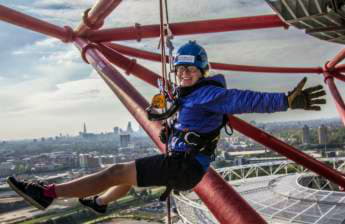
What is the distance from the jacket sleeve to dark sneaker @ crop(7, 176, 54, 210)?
2.19 m

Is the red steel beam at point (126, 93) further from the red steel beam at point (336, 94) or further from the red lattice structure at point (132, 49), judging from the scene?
the red steel beam at point (336, 94)

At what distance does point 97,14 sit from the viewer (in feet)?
31.7

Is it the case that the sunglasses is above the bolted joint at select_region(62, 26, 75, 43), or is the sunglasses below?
below

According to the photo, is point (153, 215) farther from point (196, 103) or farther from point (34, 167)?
point (34, 167)

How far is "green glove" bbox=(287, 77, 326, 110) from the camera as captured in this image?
3752 millimetres

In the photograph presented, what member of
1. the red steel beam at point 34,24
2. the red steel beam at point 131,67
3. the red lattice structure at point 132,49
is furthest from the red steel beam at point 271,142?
the red steel beam at point 34,24

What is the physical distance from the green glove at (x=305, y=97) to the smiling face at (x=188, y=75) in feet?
4.35

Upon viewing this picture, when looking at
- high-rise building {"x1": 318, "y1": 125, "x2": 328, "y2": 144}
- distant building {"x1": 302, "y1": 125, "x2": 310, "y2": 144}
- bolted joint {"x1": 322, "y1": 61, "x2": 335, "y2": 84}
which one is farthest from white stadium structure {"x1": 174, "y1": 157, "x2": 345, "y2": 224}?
distant building {"x1": 302, "y1": 125, "x2": 310, "y2": 144}

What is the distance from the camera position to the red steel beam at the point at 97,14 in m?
9.18

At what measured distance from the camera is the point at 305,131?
117 m

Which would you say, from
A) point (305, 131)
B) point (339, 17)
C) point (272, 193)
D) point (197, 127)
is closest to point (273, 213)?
point (272, 193)

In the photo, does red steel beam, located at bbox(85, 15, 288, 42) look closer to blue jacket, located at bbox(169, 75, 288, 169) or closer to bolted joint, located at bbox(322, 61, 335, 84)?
bolted joint, located at bbox(322, 61, 335, 84)

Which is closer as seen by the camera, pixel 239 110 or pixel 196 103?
pixel 239 110

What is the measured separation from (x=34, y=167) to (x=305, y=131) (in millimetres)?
73832
